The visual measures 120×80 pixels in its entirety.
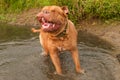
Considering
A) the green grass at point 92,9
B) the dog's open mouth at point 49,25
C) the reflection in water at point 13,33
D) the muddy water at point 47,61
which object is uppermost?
the dog's open mouth at point 49,25

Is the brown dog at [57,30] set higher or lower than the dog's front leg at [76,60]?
higher

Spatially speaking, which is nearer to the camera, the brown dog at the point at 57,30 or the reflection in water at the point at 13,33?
the brown dog at the point at 57,30

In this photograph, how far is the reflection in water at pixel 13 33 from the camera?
8.66 m

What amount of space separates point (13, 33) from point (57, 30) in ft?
12.7

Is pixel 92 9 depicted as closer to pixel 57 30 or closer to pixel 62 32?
pixel 62 32

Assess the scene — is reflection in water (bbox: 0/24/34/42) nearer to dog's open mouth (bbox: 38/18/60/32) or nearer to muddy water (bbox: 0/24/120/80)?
muddy water (bbox: 0/24/120/80)

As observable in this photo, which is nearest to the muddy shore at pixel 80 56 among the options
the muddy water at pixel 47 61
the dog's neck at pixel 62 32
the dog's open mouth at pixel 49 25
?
the muddy water at pixel 47 61

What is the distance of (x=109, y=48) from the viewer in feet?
24.2

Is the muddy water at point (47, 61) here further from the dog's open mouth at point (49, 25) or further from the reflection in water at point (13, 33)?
the dog's open mouth at point (49, 25)

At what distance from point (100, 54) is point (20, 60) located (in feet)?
6.21

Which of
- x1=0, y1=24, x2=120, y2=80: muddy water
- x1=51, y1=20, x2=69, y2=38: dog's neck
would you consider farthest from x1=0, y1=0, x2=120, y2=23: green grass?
x1=51, y1=20, x2=69, y2=38: dog's neck

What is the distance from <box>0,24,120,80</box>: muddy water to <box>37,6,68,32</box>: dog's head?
118 cm

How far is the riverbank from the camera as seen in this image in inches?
312

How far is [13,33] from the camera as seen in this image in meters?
9.18
